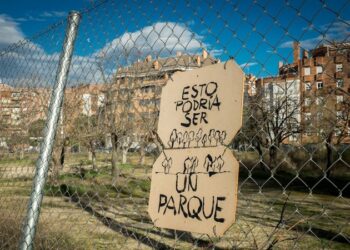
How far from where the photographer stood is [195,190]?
164 cm

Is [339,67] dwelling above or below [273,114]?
below

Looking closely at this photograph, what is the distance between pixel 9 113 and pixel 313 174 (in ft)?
66.3

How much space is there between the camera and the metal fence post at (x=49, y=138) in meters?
2.43

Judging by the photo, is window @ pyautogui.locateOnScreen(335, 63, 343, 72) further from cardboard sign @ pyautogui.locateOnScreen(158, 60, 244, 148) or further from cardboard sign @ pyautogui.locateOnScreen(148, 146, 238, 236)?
cardboard sign @ pyautogui.locateOnScreen(148, 146, 238, 236)

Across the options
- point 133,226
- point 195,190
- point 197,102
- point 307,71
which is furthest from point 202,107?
point 133,226

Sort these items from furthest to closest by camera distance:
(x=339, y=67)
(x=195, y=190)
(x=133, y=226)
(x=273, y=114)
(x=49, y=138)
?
(x=133, y=226)
(x=273, y=114)
(x=49, y=138)
(x=195, y=190)
(x=339, y=67)

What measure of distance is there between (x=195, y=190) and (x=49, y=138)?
1320 millimetres

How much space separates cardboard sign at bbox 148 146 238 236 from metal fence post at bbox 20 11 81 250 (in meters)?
1.03

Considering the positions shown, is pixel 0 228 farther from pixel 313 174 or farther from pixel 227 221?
pixel 313 174

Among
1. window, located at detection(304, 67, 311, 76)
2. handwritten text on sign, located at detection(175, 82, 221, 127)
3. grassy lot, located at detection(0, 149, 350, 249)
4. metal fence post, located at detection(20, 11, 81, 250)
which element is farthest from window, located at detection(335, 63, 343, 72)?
metal fence post, located at detection(20, 11, 81, 250)

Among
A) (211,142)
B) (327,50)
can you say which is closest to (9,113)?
(211,142)

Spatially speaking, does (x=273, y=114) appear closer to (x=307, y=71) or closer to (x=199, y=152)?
(x=307, y=71)

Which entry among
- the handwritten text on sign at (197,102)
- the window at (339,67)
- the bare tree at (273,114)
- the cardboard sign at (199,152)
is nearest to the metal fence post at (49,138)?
the cardboard sign at (199,152)

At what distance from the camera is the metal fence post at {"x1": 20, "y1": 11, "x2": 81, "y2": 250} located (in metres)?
2.43
